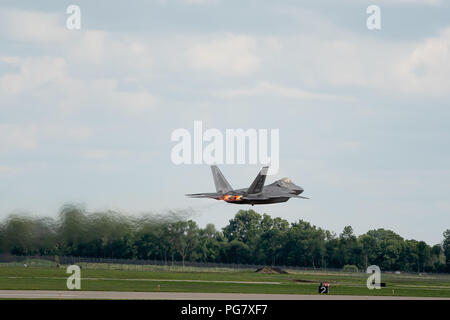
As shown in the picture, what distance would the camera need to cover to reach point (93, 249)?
103938 mm

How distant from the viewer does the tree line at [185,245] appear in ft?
278

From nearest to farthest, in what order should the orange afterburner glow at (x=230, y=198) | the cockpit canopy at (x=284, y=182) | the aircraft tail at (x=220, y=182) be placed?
the orange afterburner glow at (x=230, y=198), the aircraft tail at (x=220, y=182), the cockpit canopy at (x=284, y=182)

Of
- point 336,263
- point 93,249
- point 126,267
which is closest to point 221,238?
point 336,263

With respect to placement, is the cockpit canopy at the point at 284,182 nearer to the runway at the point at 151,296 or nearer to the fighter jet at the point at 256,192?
the fighter jet at the point at 256,192

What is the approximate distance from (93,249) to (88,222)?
64.4 feet

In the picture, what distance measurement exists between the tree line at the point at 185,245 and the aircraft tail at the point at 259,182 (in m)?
10.7

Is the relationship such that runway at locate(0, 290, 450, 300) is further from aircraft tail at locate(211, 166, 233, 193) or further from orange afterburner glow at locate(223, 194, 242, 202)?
aircraft tail at locate(211, 166, 233, 193)

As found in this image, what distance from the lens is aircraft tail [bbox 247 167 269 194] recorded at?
74688 millimetres

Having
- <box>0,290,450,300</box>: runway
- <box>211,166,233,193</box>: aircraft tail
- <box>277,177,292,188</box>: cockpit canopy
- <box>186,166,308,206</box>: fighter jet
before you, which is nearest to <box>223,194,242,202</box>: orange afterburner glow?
<box>186,166,308,206</box>: fighter jet

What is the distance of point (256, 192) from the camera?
76.1 m

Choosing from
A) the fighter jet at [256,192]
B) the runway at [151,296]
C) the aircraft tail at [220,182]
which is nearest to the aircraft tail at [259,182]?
the fighter jet at [256,192]

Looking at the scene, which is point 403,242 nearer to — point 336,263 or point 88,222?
point 336,263

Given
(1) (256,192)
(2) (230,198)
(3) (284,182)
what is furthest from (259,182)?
(3) (284,182)

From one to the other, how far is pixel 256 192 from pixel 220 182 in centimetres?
497
